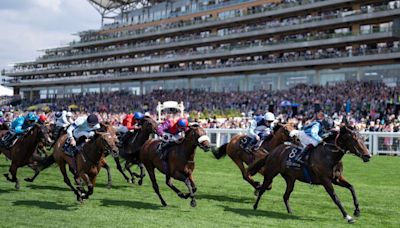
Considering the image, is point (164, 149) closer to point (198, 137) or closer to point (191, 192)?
point (198, 137)

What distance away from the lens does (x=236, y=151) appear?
1097 centimetres

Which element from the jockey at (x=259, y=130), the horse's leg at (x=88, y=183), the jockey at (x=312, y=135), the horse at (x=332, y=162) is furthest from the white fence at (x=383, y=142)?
the horse's leg at (x=88, y=183)

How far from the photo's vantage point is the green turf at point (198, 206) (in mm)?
7590

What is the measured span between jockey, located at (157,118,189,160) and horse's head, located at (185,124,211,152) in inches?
13.6

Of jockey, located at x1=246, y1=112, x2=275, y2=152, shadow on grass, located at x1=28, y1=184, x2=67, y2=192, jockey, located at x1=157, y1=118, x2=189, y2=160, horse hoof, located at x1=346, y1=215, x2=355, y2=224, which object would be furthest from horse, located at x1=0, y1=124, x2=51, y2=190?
horse hoof, located at x1=346, y1=215, x2=355, y2=224

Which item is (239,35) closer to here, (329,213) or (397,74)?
(397,74)

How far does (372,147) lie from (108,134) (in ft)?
41.3

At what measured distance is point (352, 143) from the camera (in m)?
7.88

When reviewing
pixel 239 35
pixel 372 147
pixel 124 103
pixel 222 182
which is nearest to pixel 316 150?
pixel 222 182

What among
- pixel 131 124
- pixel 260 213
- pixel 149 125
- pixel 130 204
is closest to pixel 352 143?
pixel 260 213

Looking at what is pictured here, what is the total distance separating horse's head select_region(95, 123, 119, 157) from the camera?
8.69 metres

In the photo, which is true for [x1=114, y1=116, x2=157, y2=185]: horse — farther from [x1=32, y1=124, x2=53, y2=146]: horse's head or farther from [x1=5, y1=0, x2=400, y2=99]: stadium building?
A: [x1=5, y1=0, x2=400, y2=99]: stadium building

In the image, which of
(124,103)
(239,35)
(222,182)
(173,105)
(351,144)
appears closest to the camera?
(351,144)

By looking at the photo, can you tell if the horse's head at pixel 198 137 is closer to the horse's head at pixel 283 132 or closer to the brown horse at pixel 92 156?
the brown horse at pixel 92 156
